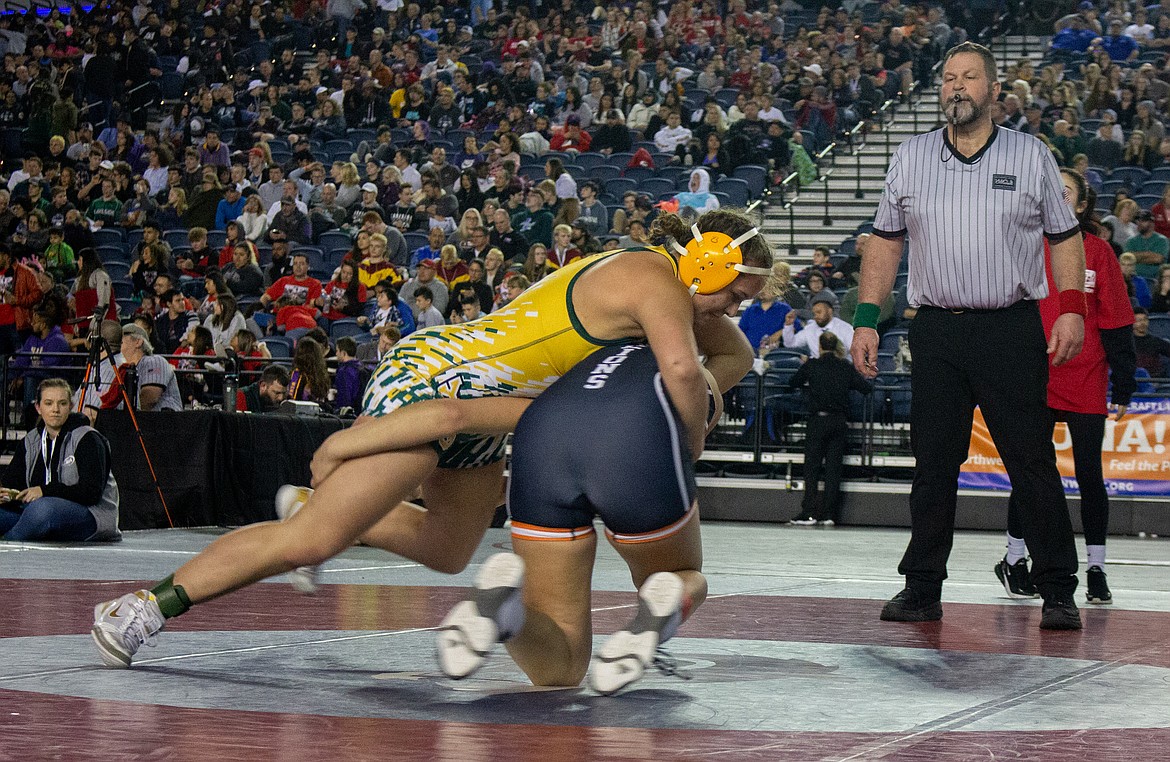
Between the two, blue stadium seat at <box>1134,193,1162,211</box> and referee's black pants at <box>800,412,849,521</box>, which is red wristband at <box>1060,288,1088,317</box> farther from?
blue stadium seat at <box>1134,193,1162,211</box>

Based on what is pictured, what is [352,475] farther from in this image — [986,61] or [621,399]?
[986,61]

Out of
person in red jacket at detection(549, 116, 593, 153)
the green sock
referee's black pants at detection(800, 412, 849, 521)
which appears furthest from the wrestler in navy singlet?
person in red jacket at detection(549, 116, 593, 153)

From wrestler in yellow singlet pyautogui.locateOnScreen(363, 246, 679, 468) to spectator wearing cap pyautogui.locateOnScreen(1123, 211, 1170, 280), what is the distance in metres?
9.55

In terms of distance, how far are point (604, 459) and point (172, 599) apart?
42.7 inches

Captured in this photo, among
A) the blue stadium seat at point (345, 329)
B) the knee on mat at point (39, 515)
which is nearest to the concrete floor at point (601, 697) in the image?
the knee on mat at point (39, 515)

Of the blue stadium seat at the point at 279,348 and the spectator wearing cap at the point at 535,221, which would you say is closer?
→ the blue stadium seat at the point at 279,348

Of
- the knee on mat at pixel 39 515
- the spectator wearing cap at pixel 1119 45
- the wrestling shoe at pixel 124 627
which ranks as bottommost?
the knee on mat at pixel 39 515

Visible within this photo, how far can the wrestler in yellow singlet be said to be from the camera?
3.55m

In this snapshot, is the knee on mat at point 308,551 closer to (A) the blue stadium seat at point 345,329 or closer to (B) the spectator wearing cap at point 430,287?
(B) the spectator wearing cap at point 430,287

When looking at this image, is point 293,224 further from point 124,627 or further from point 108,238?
point 124,627

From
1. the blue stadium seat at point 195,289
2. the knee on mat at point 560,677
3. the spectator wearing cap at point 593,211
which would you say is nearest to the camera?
the knee on mat at point 560,677

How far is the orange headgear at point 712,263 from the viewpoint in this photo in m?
3.56

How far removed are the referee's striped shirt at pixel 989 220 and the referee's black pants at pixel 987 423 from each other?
3.0 inches

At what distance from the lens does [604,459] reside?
10.6 feet
